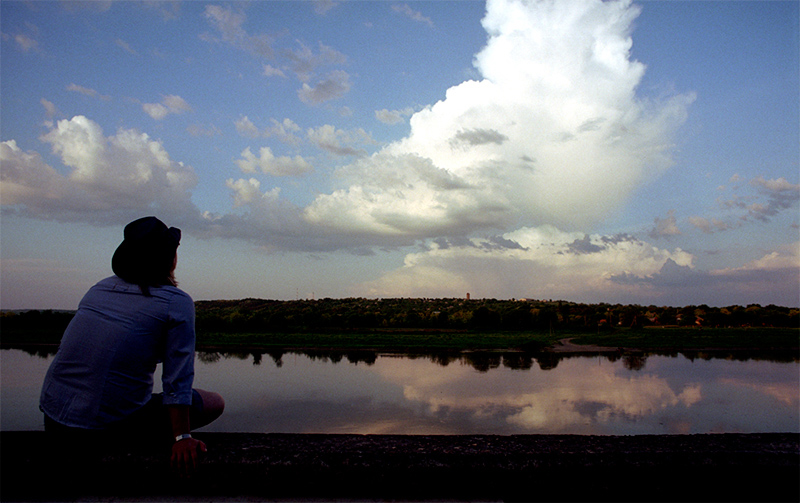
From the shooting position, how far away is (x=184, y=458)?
205cm

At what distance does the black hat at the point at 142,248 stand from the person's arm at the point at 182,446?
0.63 meters

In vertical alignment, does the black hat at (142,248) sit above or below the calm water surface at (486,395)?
above

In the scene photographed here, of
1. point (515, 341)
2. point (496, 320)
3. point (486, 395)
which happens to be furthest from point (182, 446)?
point (496, 320)

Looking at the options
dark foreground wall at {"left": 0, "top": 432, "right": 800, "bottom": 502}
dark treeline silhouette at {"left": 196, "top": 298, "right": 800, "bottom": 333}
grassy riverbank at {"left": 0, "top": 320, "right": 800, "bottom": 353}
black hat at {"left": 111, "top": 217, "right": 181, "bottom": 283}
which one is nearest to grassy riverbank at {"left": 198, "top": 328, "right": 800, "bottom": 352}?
grassy riverbank at {"left": 0, "top": 320, "right": 800, "bottom": 353}

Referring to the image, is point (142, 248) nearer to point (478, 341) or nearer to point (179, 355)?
point (179, 355)

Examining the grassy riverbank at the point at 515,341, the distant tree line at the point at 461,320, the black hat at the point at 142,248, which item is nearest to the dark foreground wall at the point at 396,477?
the black hat at the point at 142,248

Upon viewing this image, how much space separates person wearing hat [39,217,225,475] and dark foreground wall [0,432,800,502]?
0.13 meters

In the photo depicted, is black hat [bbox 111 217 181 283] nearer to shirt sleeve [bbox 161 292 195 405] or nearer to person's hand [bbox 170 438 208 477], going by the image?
shirt sleeve [bbox 161 292 195 405]

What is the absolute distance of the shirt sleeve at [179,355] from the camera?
2.07 metres

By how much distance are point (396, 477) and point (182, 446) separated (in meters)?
0.95

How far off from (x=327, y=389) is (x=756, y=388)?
65.0 feet

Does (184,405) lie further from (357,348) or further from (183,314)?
(357,348)

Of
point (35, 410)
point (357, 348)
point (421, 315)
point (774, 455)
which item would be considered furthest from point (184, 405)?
point (421, 315)

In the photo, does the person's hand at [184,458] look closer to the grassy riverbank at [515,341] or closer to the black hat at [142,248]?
the black hat at [142,248]
